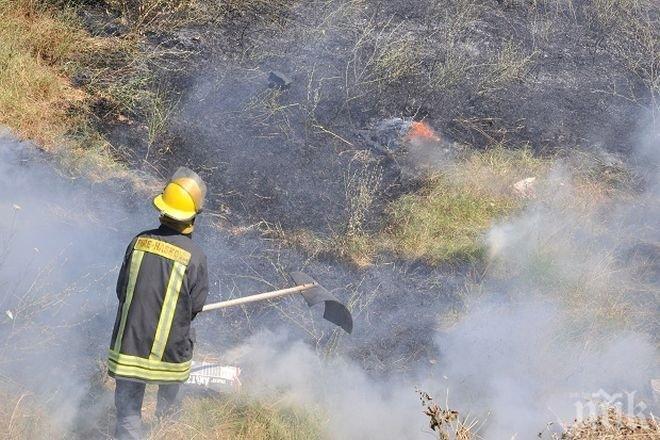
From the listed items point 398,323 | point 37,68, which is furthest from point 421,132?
point 37,68

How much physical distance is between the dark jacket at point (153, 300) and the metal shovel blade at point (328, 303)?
974 millimetres

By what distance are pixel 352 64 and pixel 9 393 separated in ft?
14.9

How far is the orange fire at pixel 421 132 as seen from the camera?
6363 millimetres

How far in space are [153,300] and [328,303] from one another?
4.00ft

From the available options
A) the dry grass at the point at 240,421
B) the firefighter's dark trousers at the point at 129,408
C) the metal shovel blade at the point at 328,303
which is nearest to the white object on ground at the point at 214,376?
the dry grass at the point at 240,421

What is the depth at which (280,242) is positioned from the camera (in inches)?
204

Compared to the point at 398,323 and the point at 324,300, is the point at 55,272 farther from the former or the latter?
the point at 398,323

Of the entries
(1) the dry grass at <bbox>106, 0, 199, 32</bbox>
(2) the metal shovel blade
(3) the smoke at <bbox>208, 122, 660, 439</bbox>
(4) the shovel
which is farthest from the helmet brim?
(1) the dry grass at <bbox>106, 0, 199, 32</bbox>

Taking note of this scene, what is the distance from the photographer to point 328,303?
13.3 feet

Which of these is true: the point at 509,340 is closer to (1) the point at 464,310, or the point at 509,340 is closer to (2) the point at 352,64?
(1) the point at 464,310

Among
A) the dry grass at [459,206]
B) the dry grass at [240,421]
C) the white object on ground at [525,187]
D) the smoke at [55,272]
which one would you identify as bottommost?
the smoke at [55,272]

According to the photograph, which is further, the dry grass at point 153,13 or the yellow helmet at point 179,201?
the dry grass at point 153,13

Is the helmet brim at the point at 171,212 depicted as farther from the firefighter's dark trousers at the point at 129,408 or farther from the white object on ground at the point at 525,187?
the white object on ground at the point at 525,187

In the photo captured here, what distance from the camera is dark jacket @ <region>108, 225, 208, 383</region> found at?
3139mm
